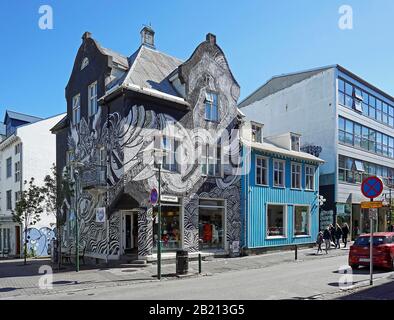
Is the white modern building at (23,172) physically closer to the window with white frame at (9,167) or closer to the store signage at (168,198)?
the window with white frame at (9,167)

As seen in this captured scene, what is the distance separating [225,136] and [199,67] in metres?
4.14

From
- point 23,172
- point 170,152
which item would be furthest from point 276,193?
point 23,172

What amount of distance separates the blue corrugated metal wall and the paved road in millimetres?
7129

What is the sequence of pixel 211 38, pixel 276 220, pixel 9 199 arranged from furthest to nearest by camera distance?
pixel 9 199 < pixel 276 220 < pixel 211 38

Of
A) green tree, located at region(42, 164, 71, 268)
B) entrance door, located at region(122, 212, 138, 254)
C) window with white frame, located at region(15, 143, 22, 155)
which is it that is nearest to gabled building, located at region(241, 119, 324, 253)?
entrance door, located at region(122, 212, 138, 254)

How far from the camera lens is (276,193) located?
24.0 m

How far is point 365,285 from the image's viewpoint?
37.4 ft

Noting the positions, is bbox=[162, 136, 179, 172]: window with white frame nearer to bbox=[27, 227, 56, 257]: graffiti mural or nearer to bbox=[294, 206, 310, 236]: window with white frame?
bbox=[294, 206, 310, 236]: window with white frame

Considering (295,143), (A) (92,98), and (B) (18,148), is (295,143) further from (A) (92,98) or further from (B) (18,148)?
(B) (18,148)

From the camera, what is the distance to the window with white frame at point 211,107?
69.8ft

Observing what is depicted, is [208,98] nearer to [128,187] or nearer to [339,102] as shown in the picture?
[128,187]

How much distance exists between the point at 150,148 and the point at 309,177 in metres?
13.4

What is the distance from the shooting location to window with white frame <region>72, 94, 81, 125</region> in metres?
22.5
